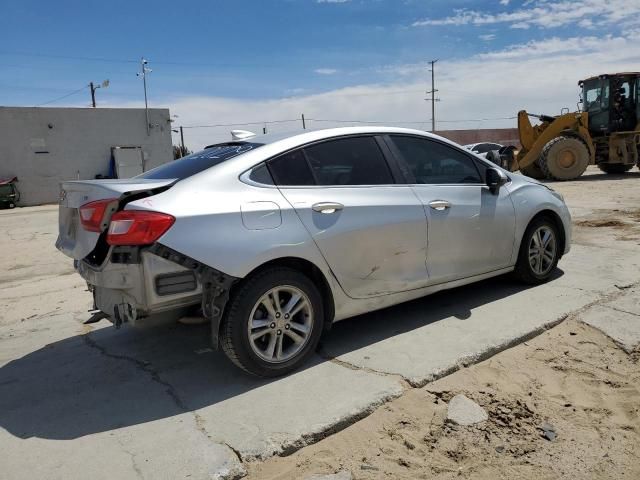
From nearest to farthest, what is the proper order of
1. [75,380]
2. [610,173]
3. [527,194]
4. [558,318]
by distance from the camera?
[75,380] → [558,318] → [527,194] → [610,173]

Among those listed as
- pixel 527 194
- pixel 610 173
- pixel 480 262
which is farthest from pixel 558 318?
pixel 610 173

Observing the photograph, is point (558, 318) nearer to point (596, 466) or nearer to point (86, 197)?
point (596, 466)

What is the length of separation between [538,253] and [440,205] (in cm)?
160

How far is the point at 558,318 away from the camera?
432cm

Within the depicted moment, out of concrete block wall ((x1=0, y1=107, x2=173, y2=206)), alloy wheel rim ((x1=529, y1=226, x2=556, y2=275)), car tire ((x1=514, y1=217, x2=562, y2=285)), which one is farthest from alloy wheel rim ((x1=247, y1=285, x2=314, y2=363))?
concrete block wall ((x1=0, y1=107, x2=173, y2=206))

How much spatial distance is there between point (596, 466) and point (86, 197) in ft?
10.7

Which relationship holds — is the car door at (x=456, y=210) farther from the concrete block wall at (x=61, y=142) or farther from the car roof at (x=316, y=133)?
the concrete block wall at (x=61, y=142)

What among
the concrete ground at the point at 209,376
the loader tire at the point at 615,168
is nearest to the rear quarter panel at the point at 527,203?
the concrete ground at the point at 209,376

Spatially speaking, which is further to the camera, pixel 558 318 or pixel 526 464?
pixel 558 318

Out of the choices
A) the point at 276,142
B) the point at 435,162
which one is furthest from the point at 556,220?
the point at 276,142

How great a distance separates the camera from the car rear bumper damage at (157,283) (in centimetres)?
304

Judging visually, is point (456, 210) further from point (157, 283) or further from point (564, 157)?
point (564, 157)

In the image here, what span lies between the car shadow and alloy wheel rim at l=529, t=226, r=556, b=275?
0.46m

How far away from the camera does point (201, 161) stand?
3715 millimetres
